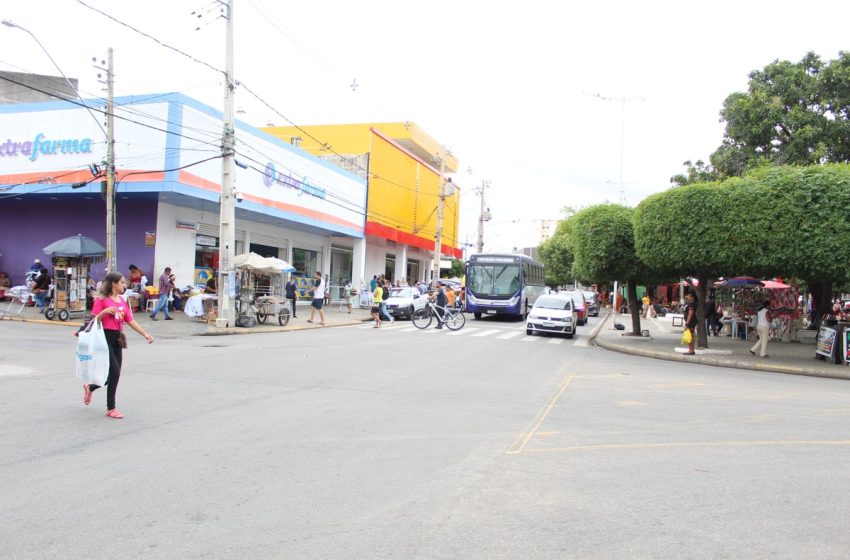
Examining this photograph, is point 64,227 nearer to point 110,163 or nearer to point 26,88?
point 110,163

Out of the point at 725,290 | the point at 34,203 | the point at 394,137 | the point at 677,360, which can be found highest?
the point at 394,137

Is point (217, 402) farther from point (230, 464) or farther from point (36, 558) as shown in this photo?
point (36, 558)

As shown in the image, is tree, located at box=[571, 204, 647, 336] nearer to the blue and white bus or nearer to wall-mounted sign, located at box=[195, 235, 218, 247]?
the blue and white bus

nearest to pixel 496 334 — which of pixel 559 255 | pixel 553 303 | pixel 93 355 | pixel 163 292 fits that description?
pixel 553 303

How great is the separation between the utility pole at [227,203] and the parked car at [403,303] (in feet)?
30.9

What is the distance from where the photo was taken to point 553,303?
2266 cm

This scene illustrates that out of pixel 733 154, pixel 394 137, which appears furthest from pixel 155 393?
pixel 394 137

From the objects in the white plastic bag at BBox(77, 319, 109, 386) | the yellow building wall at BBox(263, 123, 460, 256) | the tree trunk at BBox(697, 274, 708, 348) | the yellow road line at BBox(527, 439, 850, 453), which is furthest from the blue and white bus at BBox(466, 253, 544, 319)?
the white plastic bag at BBox(77, 319, 109, 386)

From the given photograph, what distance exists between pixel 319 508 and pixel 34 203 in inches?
1012

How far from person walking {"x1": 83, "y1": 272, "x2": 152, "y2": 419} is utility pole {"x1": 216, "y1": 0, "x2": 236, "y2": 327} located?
11998mm

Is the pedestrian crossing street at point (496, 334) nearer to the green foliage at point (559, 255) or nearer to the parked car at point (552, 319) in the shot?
the parked car at point (552, 319)

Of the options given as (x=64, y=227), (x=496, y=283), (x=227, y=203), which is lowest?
(x=496, y=283)

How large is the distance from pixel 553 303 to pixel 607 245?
122 inches

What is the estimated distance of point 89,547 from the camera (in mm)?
3605
